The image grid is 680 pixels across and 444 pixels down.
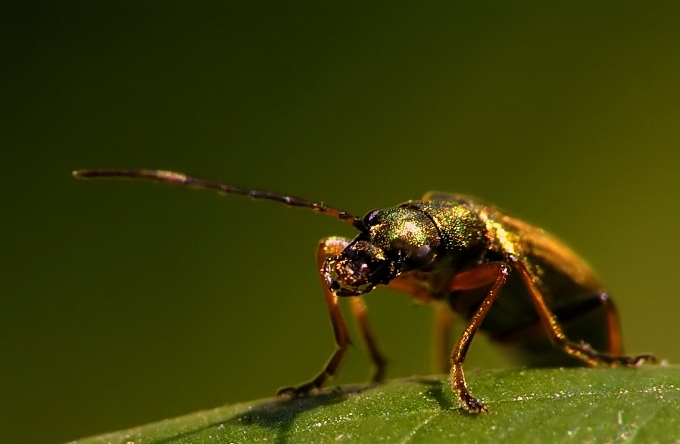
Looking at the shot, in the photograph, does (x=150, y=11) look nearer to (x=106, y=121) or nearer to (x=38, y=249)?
(x=106, y=121)

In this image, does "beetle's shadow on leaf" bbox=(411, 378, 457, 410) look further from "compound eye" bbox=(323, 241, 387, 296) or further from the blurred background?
the blurred background

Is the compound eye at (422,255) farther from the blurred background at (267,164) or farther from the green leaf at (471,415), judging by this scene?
the blurred background at (267,164)

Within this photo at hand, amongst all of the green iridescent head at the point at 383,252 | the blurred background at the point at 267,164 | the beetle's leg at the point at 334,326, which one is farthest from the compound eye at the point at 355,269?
the blurred background at the point at 267,164

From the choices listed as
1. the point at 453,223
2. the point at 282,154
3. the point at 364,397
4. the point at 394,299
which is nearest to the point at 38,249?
the point at 282,154

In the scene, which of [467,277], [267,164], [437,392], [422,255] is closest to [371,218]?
[422,255]

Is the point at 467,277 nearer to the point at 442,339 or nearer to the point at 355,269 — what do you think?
the point at 355,269

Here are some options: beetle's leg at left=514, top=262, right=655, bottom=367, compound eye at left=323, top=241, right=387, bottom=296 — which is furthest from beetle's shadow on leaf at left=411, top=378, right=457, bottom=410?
beetle's leg at left=514, top=262, right=655, bottom=367
